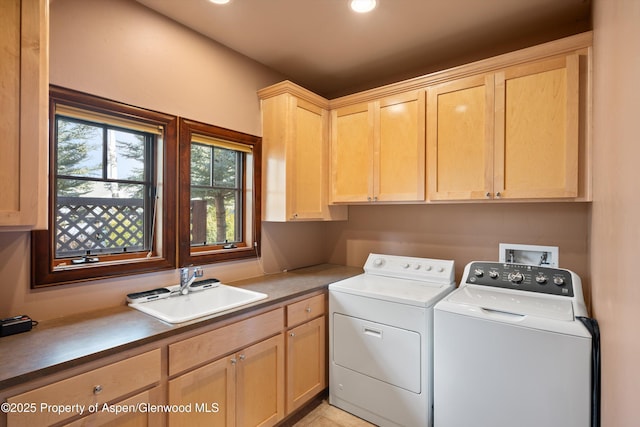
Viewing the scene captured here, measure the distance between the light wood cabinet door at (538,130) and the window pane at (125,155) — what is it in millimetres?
2221

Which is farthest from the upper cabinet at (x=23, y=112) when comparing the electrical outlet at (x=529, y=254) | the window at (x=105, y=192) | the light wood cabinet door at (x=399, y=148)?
the electrical outlet at (x=529, y=254)

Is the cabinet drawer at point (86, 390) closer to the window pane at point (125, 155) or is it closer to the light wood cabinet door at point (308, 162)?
the window pane at point (125, 155)

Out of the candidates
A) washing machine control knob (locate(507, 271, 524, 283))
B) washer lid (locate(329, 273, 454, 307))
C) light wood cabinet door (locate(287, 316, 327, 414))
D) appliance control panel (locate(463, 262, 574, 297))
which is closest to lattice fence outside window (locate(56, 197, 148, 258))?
light wood cabinet door (locate(287, 316, 327, 414))

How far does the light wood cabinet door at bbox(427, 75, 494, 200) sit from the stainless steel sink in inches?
57.4

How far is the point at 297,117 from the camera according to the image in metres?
2.41

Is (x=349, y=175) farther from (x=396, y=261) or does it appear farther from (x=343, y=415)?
(x=343, y=415)

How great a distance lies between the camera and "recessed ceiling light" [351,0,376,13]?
1.79 meters

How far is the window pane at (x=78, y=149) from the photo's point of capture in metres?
1.57

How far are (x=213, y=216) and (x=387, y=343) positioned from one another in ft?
4.88

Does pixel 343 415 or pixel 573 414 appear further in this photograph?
pixel 343 415

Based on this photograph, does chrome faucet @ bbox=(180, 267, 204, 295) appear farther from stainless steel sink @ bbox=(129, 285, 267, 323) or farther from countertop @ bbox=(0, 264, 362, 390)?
countertop @ bbox=(0, 264, 362, 390)

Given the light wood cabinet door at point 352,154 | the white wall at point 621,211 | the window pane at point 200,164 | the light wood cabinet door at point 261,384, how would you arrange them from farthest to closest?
the light wood cabinet door at point 352,154, the window pane at point 200,164, the light wood cabinet door at point 261,384, the white wall at point 621,211

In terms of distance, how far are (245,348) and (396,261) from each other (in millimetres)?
1368

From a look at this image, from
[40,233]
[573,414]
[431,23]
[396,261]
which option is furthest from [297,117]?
[573,414]
